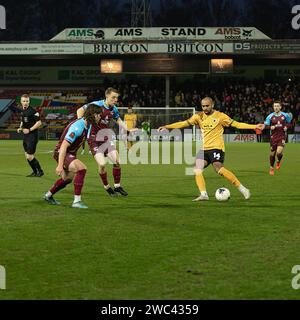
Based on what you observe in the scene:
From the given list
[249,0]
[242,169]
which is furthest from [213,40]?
[249,0]

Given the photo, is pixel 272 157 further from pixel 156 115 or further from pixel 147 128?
pixel 156 115

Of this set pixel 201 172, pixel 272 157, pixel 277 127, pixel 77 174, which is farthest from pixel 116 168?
pixel 277 127

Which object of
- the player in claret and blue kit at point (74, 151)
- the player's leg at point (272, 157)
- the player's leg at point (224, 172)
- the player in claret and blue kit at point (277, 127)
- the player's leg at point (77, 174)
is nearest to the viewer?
the player in claret and blue kit at point (74, 151)

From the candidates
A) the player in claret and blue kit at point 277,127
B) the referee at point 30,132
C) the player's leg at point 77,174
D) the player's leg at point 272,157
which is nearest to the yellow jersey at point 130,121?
Answer: the player in claret and blue kit at point 277,127

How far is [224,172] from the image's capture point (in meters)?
13.3

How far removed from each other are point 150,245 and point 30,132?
11700mm

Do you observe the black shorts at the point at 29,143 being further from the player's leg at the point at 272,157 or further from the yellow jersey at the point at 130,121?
the yellow jersey at the point at 130,121

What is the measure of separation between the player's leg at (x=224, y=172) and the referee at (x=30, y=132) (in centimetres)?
728

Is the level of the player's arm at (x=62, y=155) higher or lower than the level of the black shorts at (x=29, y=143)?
lower

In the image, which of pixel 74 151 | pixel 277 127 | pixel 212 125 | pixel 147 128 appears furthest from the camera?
pixel 147 128

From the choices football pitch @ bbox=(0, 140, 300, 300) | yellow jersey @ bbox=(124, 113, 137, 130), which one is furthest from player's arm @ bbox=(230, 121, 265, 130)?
yellow jersey @ bbox=(124, 113, 137, 130)

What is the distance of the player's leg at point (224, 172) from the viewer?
13.3 metres

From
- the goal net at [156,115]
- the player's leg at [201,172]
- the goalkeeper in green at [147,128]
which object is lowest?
the player's leg at [201,172]

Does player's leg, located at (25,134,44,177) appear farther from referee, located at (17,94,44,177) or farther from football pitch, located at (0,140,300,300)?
football pitch, located at (0,140,300,300)
